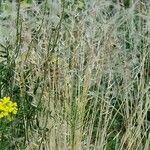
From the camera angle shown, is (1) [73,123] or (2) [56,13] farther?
(2) [56,13]

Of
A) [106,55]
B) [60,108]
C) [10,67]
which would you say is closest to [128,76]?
[106,55]

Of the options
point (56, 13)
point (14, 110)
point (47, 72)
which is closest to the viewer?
point (14, 110)

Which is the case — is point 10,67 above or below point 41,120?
above

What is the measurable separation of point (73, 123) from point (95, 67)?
13.5 inches

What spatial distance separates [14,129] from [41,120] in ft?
0.92

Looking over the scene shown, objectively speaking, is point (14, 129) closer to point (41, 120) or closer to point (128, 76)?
Answer: point (41, 120)

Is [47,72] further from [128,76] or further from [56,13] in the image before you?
[56,13]

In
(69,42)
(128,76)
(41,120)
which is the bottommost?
(41,120)

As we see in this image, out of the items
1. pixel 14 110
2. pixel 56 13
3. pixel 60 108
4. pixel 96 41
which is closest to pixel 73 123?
pixel 60 108

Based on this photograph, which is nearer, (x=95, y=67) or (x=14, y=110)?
(x=14, y=110)

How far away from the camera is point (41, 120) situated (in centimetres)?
263

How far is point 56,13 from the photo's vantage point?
3424 mm

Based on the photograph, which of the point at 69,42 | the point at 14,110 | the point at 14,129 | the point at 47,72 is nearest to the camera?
the point at 14,110

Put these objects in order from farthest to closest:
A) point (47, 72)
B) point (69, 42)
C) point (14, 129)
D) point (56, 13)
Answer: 1. point (56, 13)
2. point (69, 42)
3. point (47, 72)
4. point (14, 129)
